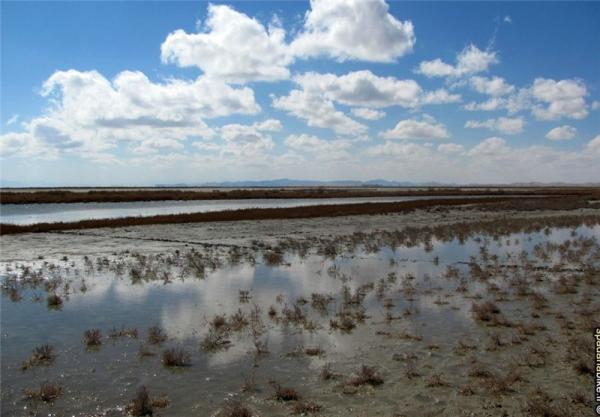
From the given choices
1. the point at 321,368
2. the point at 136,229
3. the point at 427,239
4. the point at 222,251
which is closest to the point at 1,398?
the point at 321,368

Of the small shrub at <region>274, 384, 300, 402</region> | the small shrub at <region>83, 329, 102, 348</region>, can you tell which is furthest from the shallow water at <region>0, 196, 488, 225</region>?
the small shrub at <region>274, 384, 300, 402</region>

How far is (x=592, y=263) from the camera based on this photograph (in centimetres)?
1972

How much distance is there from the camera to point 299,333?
11.0 meters

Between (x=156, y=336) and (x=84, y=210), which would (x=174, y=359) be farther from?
(x=84, y=210)

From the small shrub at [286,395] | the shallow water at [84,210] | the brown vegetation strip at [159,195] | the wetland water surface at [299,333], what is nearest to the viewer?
the small shrub at [286,395]

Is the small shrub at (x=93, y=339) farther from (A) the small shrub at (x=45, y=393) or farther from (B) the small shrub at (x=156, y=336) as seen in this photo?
(A) the small shrub at (x=45, y=393)

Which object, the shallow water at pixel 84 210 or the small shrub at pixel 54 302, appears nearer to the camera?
the small shrub at pixel 54 302

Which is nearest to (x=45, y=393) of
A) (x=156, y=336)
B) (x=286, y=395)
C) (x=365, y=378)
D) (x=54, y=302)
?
(x=156, y=336)

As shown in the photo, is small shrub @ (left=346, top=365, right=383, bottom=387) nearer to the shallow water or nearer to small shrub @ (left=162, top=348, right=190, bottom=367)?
small shrub @ (left=162, top=348, right=190, bottom=367)

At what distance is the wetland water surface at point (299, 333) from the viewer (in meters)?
7.77

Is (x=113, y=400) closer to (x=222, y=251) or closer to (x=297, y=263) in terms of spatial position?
(x=297, y=263)

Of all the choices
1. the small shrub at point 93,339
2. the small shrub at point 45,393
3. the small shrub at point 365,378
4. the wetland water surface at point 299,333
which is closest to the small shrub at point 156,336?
the wetland water surface at point 299,333

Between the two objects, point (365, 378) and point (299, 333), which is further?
point (299, 333)

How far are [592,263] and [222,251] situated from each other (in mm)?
17931
